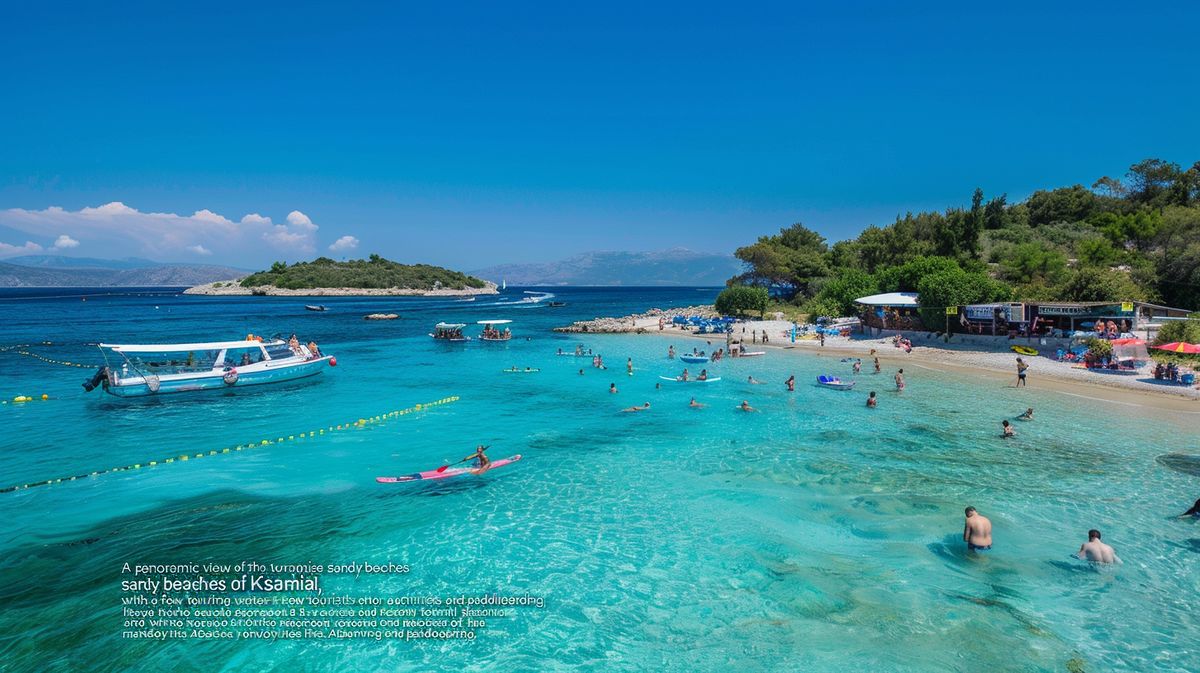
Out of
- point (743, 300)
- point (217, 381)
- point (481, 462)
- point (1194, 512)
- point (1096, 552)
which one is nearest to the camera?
point (1096, 552)

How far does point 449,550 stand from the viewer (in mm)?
13328

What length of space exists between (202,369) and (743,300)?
172 ft

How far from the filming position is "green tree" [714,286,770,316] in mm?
67250

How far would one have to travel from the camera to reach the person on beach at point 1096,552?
39.1ft

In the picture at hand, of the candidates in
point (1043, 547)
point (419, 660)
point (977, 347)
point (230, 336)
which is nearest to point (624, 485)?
point (419, 660)

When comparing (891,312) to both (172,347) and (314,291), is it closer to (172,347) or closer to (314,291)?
(172,347)

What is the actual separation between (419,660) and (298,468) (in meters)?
11.9

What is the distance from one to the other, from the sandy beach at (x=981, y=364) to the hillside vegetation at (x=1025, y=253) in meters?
4.77

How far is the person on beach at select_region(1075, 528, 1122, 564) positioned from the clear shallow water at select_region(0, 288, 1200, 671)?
11.1 inches

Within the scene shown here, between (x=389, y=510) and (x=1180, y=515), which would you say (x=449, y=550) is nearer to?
(x=389, y=510)

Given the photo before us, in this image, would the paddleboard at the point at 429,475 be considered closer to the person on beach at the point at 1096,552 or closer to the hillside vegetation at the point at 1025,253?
the person on beach at the point at 1096,552

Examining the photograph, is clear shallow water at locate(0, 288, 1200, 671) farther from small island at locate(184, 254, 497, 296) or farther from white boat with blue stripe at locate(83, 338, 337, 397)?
small island at locate(184, 254, 497, 296)

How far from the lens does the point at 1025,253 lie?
53156 mm

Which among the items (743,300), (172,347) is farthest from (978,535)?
(743,300)
